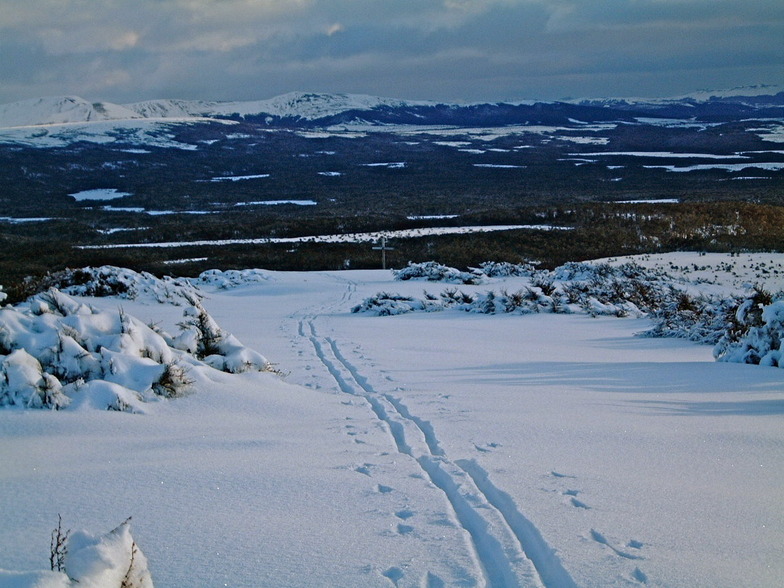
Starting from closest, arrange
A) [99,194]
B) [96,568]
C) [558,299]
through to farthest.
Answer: [96,568], [558,299], [99,194]

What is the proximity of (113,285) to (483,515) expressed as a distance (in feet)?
49.2

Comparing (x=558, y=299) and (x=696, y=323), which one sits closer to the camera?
(x=696, y=323)

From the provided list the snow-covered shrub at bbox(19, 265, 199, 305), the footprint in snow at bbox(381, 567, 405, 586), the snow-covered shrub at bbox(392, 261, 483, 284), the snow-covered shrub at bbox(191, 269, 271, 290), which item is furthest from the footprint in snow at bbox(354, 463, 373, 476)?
the snow-covered shrub at bbox(191, 269, 271, 290)

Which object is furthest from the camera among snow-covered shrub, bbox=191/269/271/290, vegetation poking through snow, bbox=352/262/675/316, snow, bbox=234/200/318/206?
snow, bbox=234/200/318/206

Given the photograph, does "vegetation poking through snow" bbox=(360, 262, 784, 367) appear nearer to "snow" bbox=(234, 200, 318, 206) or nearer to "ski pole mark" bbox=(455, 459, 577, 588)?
"ski pole mark" bbox=(455, 459, 577, 588)

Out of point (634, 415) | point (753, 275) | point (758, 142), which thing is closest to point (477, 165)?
point (758, 142)

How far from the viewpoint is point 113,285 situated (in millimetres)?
16469

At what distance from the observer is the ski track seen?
2.82 metres

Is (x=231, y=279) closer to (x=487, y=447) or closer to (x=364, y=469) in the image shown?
(x=487, y=447)

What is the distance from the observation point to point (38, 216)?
220 ft

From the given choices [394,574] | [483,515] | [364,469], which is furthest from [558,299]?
[394,574]

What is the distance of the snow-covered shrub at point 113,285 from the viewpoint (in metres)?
16.0

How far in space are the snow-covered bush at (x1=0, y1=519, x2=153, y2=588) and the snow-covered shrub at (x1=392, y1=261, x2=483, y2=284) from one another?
21320mm

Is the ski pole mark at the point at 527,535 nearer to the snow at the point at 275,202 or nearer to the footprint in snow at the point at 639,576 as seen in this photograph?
the footprint in snow at the point at 639,576
